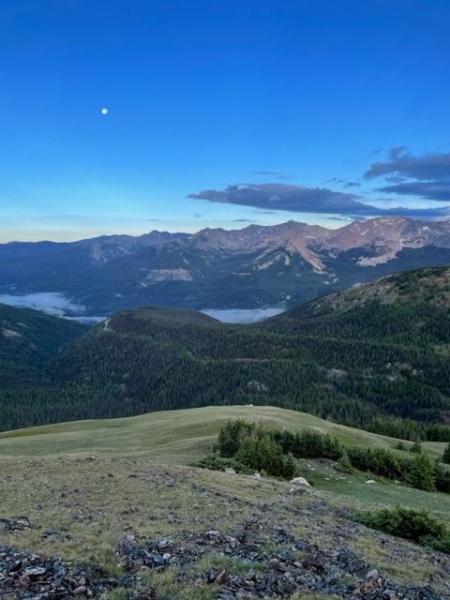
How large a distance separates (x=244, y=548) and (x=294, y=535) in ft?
11.5

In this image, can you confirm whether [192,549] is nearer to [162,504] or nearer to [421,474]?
[162,504]

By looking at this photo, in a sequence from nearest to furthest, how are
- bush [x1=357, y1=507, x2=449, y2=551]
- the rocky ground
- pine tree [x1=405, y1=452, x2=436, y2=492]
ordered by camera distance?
1. the rocky ground
2. bush [x1=357, y1=507, x2=449, y2=551]
3. pine tree [x1=405, y1=452, x2=436, y2=492]

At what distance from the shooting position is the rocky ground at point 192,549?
53.3ft

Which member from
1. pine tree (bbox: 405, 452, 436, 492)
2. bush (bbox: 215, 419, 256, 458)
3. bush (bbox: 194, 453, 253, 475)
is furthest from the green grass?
pine tree (bbox: 405, 452, 436, 492)

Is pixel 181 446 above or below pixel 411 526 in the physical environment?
below

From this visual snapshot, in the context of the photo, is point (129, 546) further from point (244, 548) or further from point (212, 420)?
point (212, 420)

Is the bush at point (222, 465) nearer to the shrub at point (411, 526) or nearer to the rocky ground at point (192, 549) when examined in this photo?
the rocky ground at point (192, 549)

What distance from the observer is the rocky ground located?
16250mm

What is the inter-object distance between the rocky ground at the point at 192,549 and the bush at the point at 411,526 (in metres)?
1.35

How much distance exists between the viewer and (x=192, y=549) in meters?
19.5

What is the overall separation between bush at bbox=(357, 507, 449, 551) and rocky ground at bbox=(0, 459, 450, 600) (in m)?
1.35

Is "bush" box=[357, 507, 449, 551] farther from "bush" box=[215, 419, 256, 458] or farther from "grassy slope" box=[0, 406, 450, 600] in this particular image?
"bush" box=[215, 419, 256, 458]

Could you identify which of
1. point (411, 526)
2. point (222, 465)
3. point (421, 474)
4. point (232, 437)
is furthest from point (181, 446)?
point (411, 526)

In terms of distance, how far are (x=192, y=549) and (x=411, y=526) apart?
43.0 ft
